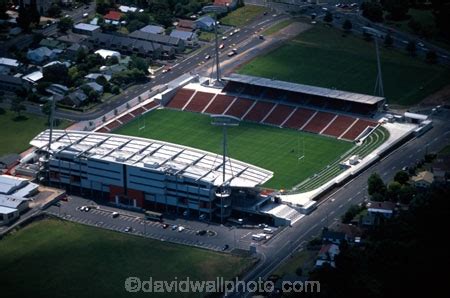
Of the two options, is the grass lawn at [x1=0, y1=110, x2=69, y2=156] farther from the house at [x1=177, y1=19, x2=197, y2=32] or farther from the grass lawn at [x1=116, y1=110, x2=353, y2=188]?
the house at [x1=177, y1=19, x2=197, y2=32]

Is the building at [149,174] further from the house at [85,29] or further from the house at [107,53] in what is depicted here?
the house at [85,29]

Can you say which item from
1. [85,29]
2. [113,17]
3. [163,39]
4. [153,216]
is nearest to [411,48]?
[163,39]

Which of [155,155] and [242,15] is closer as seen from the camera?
[155,155]

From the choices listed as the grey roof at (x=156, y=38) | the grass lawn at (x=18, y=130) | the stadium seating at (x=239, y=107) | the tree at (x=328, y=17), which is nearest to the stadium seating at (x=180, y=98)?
the stadium seating at (x=239, y=107)

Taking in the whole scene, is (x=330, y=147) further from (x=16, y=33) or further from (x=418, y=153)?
(x=16, y=33)

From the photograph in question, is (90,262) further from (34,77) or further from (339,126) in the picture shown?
(34,77)

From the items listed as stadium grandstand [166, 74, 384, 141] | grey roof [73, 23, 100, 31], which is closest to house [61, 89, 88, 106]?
stadium grandstand [166, 74, 384, 141]

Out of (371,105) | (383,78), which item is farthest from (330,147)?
(383,78)
